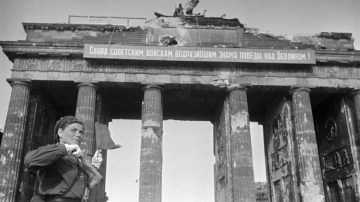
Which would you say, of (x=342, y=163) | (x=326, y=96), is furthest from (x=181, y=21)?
(x=342, y=163)

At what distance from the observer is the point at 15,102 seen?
770 inches

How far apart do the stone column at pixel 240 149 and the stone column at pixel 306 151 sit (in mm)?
2680

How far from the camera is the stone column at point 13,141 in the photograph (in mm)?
18188

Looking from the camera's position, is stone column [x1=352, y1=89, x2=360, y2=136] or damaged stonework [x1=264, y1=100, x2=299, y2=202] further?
damaged stonework [x1=264, y1=100, x2=299, y2=202]

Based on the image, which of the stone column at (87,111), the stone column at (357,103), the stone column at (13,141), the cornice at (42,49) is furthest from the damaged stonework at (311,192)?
the stone column at (13,141)

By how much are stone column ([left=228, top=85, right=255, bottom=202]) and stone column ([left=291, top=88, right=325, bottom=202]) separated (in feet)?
8.79

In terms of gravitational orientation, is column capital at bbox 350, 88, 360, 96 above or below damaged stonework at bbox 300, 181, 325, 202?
above

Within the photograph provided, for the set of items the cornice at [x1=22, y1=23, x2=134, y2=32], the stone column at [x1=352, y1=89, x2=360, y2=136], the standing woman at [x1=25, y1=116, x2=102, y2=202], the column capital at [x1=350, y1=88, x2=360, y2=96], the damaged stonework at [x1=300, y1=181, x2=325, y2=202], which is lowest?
the standing woman at [x1=25, y1=116, x2=102, y2=202]

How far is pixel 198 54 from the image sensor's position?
20.4 m

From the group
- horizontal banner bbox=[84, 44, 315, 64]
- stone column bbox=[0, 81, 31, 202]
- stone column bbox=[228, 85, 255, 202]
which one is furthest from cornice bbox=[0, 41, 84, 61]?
Result: stone column bbox=[228, 85, 255, 202]

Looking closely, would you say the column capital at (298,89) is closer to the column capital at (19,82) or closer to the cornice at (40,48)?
the cornice at (40,48)

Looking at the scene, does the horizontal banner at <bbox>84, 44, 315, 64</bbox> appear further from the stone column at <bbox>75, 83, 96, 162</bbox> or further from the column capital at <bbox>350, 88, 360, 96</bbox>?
the column capital at <bbox>350, 88, 360, 96</bbox>

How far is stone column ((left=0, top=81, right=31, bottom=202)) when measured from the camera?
59.7 feet

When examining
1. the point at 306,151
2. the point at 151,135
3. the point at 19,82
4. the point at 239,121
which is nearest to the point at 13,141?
the point at 19,82
